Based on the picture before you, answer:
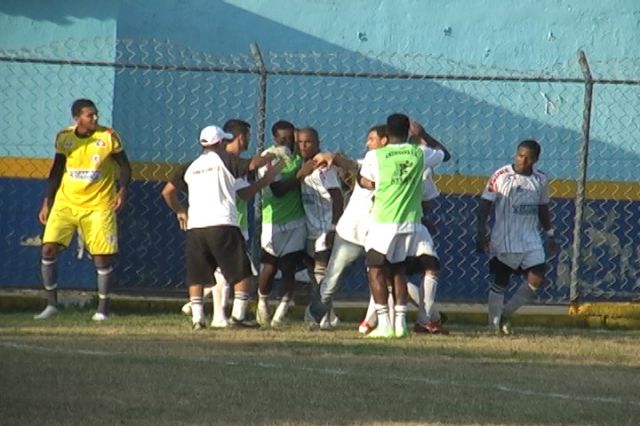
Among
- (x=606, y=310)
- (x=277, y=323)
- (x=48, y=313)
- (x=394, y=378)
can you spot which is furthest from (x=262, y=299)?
(x=394, y=378)

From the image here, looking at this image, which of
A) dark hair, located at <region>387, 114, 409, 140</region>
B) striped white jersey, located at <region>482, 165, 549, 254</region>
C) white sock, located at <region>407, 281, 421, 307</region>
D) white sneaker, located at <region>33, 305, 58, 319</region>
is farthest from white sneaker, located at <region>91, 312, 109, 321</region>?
striped white jersey, located at <region>482, 165, 549, 254</region>

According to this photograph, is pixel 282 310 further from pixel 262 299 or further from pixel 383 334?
pixel 383 334

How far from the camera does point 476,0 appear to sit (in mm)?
22359

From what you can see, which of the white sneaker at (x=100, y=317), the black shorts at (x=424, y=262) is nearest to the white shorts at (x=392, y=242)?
the black shorts at (x=424, y=262)

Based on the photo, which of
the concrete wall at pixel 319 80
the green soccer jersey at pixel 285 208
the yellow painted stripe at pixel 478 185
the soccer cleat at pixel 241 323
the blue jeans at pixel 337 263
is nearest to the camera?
the soccer cleat at pixel 241 323

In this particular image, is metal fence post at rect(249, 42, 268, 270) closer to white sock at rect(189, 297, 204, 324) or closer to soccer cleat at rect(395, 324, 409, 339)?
white sock at rect(189, 297, 204, 324)

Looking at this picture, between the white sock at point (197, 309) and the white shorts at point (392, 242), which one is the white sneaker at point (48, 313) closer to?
the white sock at point (197, 309)

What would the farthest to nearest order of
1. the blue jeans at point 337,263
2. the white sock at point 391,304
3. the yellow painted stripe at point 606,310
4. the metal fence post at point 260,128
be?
the yellow painted stripe at point 606,310 < the metal fence post at point 260,128 < the blue jeans at point 337,263 < the white sock at point 391,304

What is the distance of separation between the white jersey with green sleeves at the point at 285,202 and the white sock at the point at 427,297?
1.54m

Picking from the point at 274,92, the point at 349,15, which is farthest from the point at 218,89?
the point at 349,15

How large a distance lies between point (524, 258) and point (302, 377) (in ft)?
16.6

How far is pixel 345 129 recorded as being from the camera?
68.8 feet

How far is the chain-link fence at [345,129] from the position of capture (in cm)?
1897

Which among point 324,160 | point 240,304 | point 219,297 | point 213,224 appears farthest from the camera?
point 219,297
